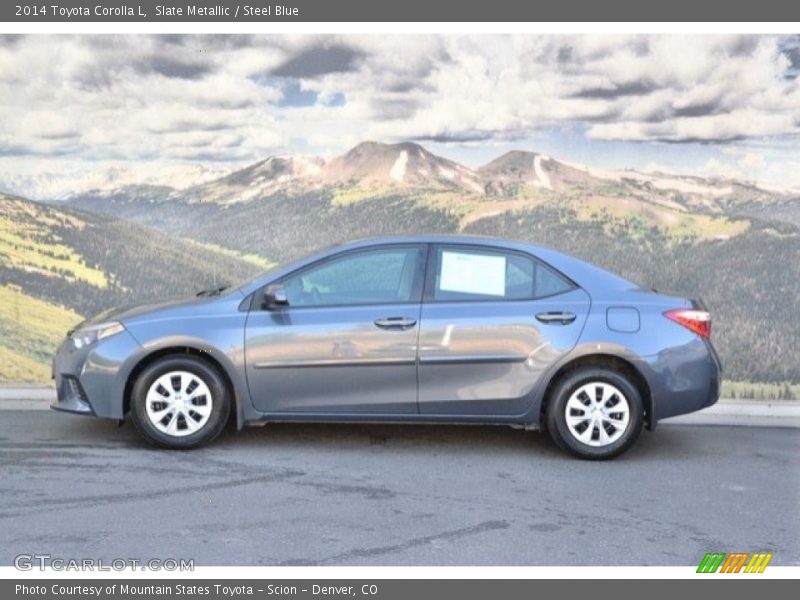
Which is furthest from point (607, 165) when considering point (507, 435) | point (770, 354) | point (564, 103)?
point (507, 435)

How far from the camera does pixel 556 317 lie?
286 inches

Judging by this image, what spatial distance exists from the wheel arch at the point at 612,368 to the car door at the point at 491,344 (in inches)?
4.8

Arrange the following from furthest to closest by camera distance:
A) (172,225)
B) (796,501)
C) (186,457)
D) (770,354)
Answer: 1. (172,225)
2. (770,354)
3. (186,457)
4. (796,501)

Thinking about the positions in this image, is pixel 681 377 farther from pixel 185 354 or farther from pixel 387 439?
pixel 185 354

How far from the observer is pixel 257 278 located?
24.8 ft

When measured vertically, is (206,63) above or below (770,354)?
above

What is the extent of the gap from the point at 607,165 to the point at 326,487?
476cm

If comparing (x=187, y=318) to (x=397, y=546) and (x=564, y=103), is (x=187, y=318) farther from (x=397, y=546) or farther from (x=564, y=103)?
(x=564, y=103)

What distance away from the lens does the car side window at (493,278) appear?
24.3 feet

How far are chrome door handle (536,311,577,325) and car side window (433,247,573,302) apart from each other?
0.16m

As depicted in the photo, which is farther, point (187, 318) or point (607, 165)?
point (607, 165)

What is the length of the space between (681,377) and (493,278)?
1.35m

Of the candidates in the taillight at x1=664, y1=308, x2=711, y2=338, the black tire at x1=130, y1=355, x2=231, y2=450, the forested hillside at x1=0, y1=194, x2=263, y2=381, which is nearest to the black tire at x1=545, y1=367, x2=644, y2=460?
the taillight at x1=664, y1=308, x2=711, y2=338

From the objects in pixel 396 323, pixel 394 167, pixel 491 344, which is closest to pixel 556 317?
pixel 491 344
